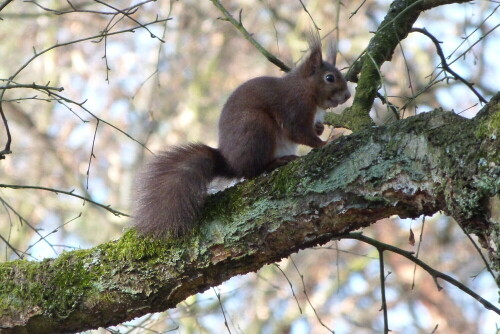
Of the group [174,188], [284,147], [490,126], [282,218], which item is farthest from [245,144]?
[490,126]

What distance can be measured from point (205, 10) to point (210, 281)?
8154mm

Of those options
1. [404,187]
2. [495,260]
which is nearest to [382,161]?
[404,187]

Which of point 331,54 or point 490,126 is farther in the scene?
point 331,54

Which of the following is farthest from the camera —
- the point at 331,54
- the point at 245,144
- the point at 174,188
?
the point at 331,54

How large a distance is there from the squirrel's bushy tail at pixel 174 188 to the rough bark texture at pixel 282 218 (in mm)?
57

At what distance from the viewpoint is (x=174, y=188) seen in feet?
8.86

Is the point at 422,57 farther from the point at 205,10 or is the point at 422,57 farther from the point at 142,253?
the point at 142,253

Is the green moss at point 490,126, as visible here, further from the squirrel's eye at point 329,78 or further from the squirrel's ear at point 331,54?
the squirrel's ear at point 331,54

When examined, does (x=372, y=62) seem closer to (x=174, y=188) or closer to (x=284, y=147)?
(x=284, y=147)

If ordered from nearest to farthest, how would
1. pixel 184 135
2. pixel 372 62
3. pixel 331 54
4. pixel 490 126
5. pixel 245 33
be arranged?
1. pixel 490 126
2. pixel 372 62
3. pixel 245 33
4. pixel 331 54
5. pixel 184 135

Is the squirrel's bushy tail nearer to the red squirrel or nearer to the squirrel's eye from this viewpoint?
the red squirrel

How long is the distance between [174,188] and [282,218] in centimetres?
62

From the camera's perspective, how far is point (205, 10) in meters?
10.1

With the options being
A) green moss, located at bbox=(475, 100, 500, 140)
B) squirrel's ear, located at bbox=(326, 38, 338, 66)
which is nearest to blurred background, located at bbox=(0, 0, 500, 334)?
squirrel's ear, located at bbox=(326, 38, 338, 66)
